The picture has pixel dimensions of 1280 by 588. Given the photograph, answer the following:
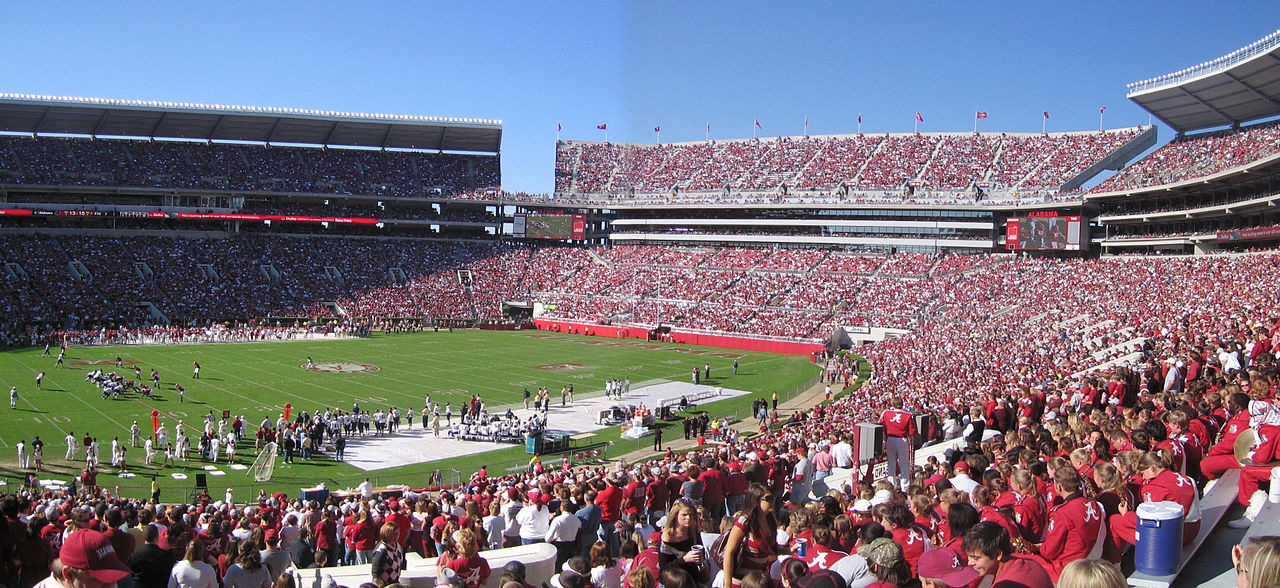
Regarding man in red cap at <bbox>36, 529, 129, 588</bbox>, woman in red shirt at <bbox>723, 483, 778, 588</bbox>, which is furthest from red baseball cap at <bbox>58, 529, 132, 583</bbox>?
woman in red shirt at <bbox>723, 483, 778, 588</bbox>

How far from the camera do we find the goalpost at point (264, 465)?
66.0ft

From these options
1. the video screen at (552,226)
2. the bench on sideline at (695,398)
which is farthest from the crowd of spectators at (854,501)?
the video screen at (552,226)

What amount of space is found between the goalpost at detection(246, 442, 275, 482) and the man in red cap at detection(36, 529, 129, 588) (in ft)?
48.3

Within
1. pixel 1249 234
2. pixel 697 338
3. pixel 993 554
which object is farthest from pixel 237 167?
pixel 993 554

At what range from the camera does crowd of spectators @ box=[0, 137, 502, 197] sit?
60.2m

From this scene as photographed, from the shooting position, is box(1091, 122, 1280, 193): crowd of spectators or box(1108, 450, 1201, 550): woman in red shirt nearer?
box(1108, 450, 1201, 550): woman in red shirt

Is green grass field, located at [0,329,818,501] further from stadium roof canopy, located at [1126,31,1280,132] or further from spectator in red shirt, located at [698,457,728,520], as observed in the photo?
stadium roof canopy, located at [1126,31,1280,132]

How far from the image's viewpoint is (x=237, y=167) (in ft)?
217

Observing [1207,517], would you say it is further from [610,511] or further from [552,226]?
[552,226]

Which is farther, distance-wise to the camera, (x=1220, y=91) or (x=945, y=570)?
(x=1220, y=91)

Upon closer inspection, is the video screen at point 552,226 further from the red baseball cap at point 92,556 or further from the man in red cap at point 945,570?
the man in red cap at point 945,570

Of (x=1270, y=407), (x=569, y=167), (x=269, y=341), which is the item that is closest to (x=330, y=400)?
(x=269, y=341)

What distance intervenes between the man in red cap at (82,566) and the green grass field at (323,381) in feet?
41.3

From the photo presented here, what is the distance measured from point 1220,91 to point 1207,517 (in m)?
49.0
